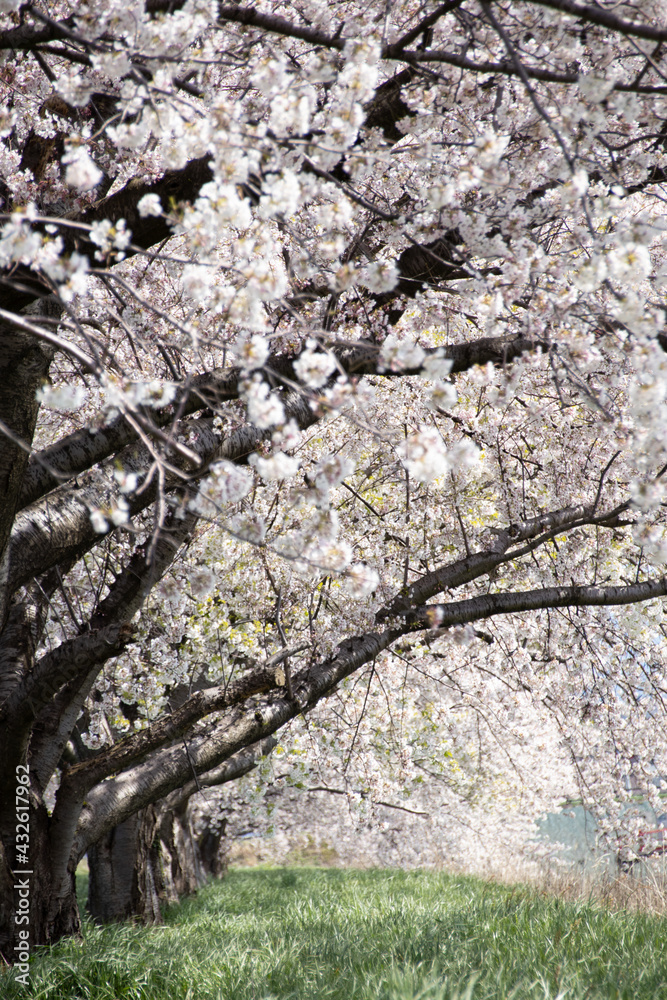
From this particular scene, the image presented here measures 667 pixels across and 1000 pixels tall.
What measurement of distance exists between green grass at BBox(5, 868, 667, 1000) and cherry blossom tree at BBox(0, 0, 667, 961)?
636mm

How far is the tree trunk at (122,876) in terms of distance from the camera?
677 centimetres

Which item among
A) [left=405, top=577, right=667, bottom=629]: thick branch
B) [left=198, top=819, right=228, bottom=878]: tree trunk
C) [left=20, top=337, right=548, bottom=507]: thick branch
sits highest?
[left=20, top=337, right=548, bottom=507]: thick branch

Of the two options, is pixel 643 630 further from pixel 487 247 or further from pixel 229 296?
pixel 229 296

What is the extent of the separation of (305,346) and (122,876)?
225 inches

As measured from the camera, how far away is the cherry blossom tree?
214 cm

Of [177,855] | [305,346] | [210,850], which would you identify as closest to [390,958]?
[305,346]

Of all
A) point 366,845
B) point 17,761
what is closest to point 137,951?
point 17,761

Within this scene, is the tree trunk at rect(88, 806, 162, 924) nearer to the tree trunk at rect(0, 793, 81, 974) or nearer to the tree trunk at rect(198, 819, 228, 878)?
the tree trunk at rect(0, 793, 81, 974)

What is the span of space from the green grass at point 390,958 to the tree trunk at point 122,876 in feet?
3.31

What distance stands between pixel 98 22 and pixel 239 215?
97 centimetres

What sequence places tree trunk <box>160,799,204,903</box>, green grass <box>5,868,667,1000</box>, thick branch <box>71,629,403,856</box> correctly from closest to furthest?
green grass <box>5,868,667,1000</box>, thick branch <box>71,629,403,856</box>, tree trunk <box>160,799,204,903</box>

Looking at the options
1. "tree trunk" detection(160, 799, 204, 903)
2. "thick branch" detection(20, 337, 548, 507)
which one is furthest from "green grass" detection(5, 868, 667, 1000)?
"tree trunk" detection(160, 799, 204, 903)

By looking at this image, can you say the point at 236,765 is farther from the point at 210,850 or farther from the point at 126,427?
the point at 210,850

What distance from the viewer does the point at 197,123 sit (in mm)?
2113
